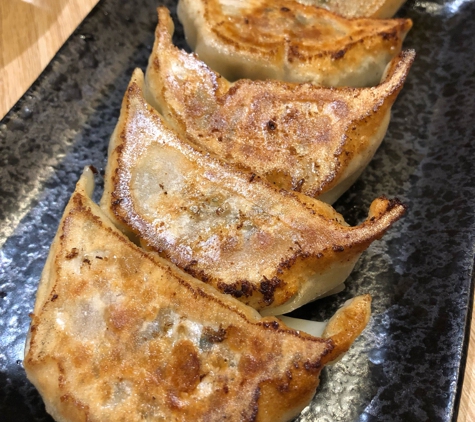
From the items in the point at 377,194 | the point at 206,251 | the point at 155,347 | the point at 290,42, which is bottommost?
the point at 155,347

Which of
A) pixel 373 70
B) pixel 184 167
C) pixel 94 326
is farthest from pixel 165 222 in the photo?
pixel 373 70

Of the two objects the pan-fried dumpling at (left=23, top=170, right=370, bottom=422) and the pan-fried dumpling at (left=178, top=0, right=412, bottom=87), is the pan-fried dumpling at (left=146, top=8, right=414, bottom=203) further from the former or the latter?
the pan-fried dumpling at (left=23, top=170, right=370, bottom=422)

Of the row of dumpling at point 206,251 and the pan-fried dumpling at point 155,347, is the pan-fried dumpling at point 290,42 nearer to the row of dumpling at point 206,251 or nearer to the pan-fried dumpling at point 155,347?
the row of dumpling at point 206,251

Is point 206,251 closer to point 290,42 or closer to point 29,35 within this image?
point 290,42

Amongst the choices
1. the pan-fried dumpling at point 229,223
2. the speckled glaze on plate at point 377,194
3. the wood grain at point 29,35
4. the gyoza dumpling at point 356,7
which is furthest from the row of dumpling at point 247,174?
the wood grain at point 29,35

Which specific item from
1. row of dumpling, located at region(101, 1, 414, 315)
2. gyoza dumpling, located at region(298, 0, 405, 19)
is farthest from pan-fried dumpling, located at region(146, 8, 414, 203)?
gyoza dumpling, located at region(298, 0, 405, 19)

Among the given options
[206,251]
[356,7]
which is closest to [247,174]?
[206,251]

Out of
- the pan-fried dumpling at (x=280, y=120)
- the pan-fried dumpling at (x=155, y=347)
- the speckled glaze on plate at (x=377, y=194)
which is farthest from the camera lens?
the pan-fried dumpling at (x=280, y=120)
